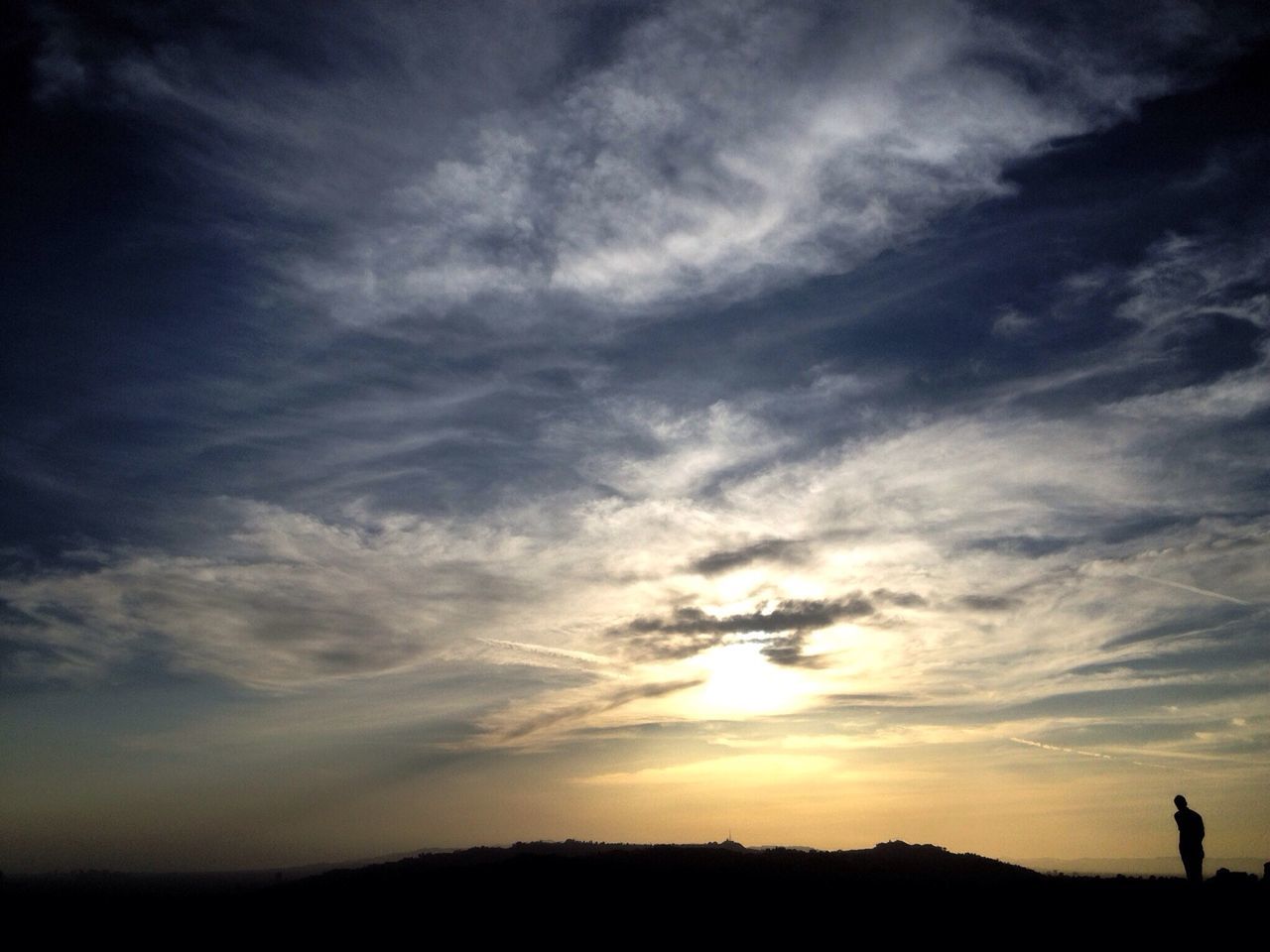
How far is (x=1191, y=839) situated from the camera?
1009 inches

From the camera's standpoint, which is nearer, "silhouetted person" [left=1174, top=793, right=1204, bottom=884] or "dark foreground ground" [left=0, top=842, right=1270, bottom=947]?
"dark foreground ground" [left=0, top=842, right=1270, bottom=947]

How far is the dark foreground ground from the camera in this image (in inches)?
904

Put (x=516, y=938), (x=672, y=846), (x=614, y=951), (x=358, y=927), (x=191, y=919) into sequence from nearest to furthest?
(x=614, y=951) → (x=516, y=938) → (x=358, y=927) → (x=191, y=919) → (x=672, y=846)

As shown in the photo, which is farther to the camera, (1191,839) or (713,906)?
(713,906)

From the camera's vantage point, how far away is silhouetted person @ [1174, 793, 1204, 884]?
2539cm

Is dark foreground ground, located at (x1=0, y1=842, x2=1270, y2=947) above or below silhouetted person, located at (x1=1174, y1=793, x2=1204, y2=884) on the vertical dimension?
Result: below

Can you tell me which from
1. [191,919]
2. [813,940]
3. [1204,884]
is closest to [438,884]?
[191,919]

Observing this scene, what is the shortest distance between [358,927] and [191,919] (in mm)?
12961

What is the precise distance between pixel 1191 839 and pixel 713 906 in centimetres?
1718

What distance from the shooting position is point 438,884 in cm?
3456

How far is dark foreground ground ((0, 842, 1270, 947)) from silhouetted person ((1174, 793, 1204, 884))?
54cm

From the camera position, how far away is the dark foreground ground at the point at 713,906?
75.4 ft

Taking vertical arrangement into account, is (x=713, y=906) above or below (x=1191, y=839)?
below

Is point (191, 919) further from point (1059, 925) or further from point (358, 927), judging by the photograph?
point (1059, 925)
